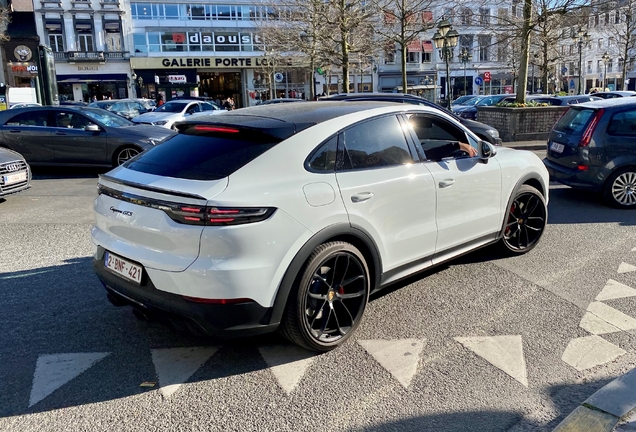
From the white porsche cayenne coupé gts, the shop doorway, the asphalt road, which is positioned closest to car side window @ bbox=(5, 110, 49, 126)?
the asphalt road

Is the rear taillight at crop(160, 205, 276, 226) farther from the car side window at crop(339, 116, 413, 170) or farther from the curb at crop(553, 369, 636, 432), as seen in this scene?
the curb at crop(553, 369, 636, 432)

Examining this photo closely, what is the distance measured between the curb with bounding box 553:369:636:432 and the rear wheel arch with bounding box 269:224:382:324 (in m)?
1.56

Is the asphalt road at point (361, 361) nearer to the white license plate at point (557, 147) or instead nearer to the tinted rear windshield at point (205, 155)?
the tinted rear windshield at point (205, 155)

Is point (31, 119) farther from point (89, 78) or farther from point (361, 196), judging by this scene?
point (89, 78)

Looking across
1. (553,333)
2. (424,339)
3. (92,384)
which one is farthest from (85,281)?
(553,333)

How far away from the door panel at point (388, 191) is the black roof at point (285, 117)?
0.22 meters

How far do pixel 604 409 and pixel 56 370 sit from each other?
329cm

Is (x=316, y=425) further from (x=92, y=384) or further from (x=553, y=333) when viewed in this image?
(x=553, y=333)

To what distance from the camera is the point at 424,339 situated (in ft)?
12.4

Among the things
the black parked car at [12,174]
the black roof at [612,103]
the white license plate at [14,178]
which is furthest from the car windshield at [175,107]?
the black roof at [612,103]

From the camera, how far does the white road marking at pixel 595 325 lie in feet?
12.6

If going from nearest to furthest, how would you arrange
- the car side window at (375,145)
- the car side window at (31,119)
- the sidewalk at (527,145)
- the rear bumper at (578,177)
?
the car side window at (375,145) → the rear bumper at (578,177) → the car side window at (31,119) → the sidewalk at (527,145)

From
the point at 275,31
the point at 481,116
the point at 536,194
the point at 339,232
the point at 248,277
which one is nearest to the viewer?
the point at 248,277

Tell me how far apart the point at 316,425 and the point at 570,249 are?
13.6ft
